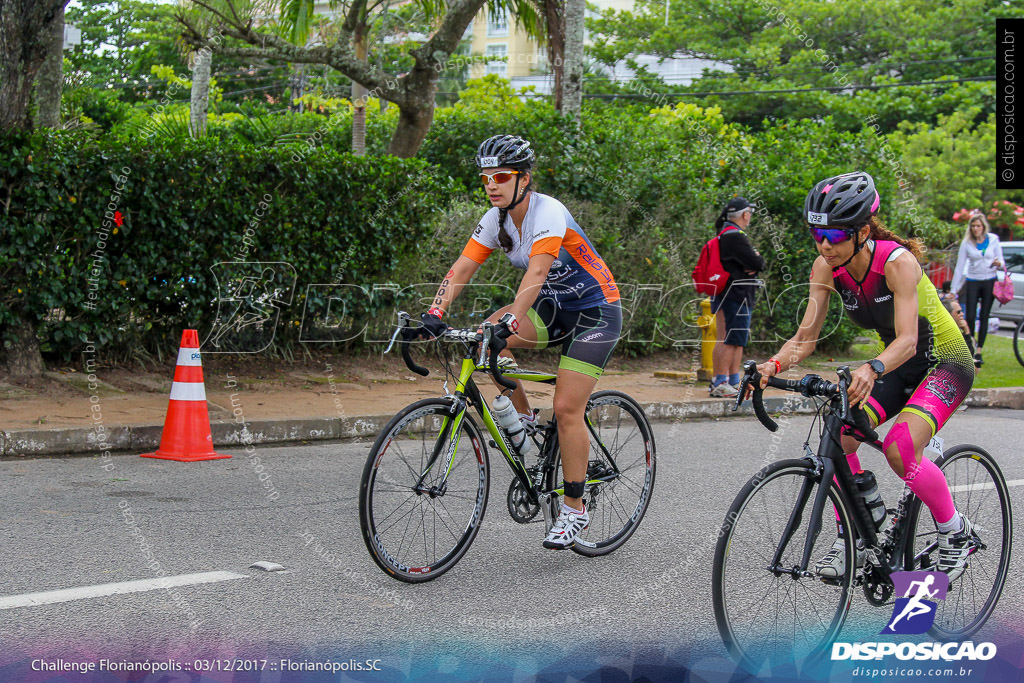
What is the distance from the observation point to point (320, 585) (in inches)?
178

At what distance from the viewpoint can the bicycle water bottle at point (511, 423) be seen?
4.88 m

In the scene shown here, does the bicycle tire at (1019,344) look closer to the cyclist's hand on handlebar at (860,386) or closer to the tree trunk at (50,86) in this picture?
the cyclist's hand on handlebar at (860,386)

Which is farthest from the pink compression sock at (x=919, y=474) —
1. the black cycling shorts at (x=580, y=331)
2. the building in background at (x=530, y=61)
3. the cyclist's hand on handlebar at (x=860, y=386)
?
the building in background at (x=530, y=61)

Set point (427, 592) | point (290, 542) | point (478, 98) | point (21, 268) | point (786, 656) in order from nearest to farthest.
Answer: point (786, 656), point (427, 592), point (290, 542), point (21, 268), point (478, 98)

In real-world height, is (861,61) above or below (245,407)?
above

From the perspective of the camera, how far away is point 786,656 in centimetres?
363

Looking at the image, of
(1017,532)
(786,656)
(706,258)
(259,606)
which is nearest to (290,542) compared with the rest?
(259,606)

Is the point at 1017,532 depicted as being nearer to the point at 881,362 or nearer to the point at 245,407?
the point at 881,362

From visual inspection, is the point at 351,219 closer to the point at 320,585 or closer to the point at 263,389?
the point at 263,389

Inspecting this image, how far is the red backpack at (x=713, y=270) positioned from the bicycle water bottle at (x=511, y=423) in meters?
5.75

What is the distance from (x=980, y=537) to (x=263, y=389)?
6511 mm

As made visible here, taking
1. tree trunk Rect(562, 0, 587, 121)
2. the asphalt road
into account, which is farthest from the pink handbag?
the asphalt road

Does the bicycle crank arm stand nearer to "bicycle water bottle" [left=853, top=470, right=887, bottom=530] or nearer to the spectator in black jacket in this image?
"bicycle water bottle" [left=853, top=470, right=887, bottom=530]

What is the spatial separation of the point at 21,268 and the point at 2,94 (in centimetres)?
140
